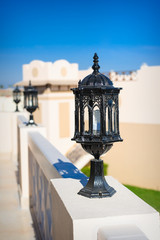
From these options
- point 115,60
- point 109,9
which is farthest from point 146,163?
point 109,9

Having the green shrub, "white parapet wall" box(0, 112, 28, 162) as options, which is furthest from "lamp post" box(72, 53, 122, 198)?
the green shrub

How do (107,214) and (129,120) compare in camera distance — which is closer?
(107,214)

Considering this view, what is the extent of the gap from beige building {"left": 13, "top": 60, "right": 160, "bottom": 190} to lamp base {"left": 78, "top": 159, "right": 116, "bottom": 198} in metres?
11.4

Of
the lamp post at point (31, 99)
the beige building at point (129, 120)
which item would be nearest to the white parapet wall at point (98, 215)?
the lamp post at point (31, 99)

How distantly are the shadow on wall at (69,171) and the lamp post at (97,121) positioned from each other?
27cm

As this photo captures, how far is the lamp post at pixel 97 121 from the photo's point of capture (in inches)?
68.0

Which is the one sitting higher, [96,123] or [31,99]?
[31,99]

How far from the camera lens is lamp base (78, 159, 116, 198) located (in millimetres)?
1732

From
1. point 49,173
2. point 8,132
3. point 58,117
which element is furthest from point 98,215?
point 58,117

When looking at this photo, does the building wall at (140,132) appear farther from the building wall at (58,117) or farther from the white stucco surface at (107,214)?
the white stucco surface at (107,214)

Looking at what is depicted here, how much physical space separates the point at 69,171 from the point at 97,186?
60 centimetres

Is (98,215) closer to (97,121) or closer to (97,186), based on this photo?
(97,186)

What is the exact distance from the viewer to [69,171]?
2.33m

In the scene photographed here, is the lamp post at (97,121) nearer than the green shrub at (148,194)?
Yes
